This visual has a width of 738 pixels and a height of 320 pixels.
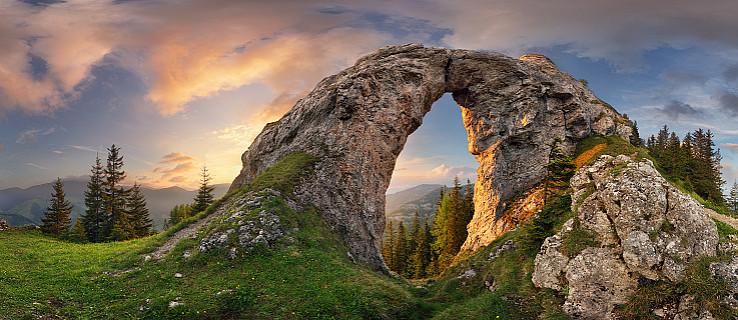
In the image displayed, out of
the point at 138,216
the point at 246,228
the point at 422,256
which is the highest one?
the point at 138,216

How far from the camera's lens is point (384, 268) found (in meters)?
47.2

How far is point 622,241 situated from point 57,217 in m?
74.7

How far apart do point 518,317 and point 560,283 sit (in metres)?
4.06

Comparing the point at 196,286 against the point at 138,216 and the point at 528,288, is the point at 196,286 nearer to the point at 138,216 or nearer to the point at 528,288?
the point at 528,288

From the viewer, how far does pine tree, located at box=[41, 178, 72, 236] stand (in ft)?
186

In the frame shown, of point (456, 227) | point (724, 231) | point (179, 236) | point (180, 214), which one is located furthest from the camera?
point (180, 214)

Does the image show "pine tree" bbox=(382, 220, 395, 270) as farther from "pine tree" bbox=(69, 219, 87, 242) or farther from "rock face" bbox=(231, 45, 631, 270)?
"pine tree" bbox=(69, 219, 87, 242)

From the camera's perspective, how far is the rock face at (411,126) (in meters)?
50.3

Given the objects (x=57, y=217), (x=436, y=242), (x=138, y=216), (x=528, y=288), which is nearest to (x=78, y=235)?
(x=57, y=217)

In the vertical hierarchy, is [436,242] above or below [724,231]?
below

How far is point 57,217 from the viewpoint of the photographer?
2379 inches

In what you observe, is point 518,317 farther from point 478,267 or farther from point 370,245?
point 370,245

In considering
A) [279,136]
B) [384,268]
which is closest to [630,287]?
[384,268]

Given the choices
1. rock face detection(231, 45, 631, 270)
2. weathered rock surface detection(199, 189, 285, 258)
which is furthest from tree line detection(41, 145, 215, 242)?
weathered rock surface detection(199, 189, 285, 258)
